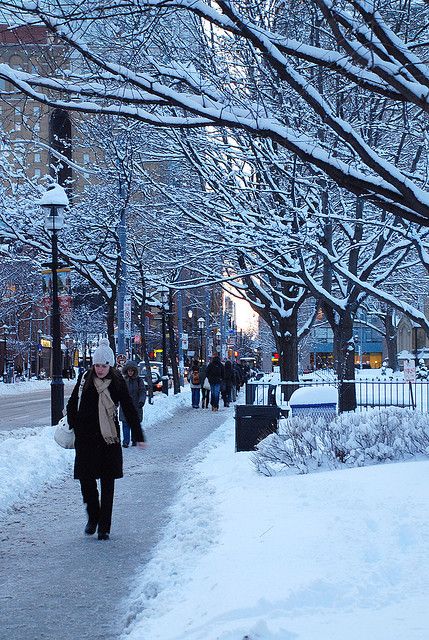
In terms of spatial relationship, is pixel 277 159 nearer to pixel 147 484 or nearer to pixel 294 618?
pixel 147 484

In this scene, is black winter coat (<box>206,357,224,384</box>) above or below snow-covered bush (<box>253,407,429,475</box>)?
above

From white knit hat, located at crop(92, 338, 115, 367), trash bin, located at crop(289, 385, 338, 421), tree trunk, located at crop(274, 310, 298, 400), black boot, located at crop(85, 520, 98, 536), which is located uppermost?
tree trunk, located at crop(274, 310, 298, 400)

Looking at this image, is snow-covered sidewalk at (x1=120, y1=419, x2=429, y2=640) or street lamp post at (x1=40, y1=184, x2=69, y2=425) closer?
snow-covered sidewalk at (x1=120, y1=419, x2=429, y2=640)

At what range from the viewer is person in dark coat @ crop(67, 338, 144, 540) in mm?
9930

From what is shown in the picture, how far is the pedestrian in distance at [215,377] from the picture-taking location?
36906 millimetres

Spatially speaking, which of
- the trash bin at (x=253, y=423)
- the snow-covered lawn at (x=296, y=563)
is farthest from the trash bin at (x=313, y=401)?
the snow-covered lawn at (x=296, y=563)

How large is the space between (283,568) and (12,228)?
2659cm

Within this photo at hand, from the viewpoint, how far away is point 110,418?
9.99 metres

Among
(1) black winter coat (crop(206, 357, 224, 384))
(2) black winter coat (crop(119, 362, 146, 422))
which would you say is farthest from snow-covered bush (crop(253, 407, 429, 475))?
(1) black winter coat (crop(206, 357, 224, 384))

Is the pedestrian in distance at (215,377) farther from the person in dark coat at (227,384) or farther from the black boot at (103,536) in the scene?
the black boot at (103,536)

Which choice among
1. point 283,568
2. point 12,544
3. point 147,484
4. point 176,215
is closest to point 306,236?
point 176,215

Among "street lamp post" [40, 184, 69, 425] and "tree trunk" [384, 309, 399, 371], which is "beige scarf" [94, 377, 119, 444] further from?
"tree trunk" [384, 309, 399, 371]

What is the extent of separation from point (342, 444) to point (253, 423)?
14.3ft

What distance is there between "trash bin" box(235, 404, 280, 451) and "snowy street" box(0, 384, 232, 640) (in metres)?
1.20
